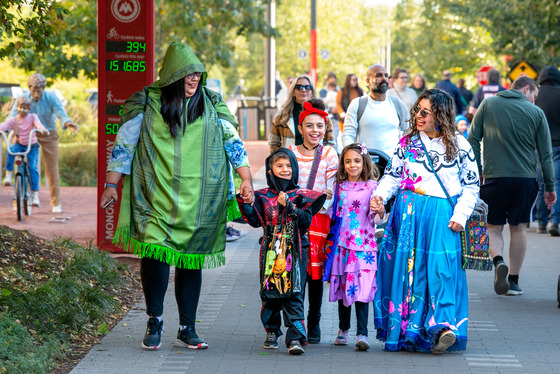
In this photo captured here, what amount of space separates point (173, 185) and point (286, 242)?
0.80m

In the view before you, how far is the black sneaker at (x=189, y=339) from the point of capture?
20.6 ft

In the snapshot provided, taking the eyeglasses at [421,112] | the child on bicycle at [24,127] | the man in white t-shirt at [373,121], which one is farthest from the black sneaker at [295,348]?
the child on bicycle at [24,127]

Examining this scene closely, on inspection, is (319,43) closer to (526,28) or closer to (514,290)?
(526,28)

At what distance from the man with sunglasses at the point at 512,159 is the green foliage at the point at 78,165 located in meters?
11.6

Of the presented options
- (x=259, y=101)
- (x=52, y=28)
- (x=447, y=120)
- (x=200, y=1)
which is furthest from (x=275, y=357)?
(x=259, y=101)

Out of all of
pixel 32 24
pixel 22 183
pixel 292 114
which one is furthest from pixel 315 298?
pixel 22 183

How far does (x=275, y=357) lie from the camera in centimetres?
612

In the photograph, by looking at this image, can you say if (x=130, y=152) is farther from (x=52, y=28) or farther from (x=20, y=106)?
(x=20, y=106)

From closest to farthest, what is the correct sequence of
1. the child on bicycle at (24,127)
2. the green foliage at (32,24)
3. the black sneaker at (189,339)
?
the black sneaker at (189,339), the green foliage at (32,24), the child on bicycle at (24,127)

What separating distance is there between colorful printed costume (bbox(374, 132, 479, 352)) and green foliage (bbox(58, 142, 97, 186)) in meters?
13.2

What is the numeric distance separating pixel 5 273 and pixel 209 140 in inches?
89.9

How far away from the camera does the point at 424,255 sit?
6273 millimetres

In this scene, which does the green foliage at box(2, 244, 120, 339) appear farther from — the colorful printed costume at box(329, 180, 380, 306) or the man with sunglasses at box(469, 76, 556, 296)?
the man with sunglasses at box(469, 76, 556, 296)

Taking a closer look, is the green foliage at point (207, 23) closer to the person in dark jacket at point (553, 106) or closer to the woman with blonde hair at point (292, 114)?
the person in dark jacket at point (553, 106)
